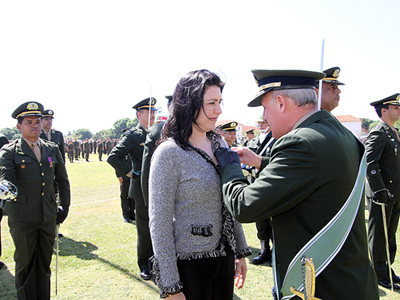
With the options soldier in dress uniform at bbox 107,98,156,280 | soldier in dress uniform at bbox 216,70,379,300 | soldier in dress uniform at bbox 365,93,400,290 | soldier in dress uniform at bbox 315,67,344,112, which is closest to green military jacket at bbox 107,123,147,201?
soldier in dress uniform at bbox 107,98,156,280

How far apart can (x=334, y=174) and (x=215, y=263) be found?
104cm

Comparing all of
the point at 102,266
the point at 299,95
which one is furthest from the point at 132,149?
the point at 299,95

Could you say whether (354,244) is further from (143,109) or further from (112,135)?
(112,135)

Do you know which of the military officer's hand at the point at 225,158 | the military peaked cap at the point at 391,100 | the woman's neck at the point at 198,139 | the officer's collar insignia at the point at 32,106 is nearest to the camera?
the military officer's hand at the point at 225,158

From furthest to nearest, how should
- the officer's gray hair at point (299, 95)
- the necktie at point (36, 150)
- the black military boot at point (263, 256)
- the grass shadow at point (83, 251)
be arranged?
the black military boot at point (263, 256), the grass shadow at point (83, 251), the necktie at point (36, 150), the officer's gray hair at point (299, 95)

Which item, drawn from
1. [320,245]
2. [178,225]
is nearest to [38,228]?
[178,225]

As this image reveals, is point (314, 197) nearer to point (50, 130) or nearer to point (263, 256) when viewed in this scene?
point (263, 256)

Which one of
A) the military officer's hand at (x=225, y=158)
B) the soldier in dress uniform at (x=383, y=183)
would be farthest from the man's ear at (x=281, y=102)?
the soldier in dress uniform at (x=383, y=183)

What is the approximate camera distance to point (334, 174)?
5.18ft

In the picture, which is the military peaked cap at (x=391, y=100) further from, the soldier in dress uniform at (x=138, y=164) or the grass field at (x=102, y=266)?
the soldier in dress uniform at (x=138, y=164)

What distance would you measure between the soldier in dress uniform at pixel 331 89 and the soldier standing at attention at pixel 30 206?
3.52m

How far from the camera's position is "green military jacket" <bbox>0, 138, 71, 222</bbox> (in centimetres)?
358

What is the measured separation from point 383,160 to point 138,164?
12.9ft

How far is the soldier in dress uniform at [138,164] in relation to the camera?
15.8 feet
